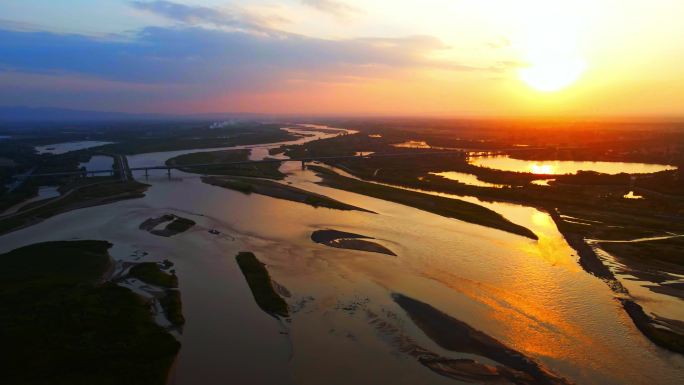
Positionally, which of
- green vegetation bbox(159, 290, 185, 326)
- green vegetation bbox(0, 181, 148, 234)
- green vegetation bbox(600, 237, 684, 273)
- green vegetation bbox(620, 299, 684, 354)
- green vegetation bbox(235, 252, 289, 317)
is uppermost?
green vegetation bbox(600, 237, 684, 273)

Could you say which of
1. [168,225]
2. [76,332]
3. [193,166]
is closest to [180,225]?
[168,225]

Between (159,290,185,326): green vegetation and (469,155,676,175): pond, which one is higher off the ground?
(469,155,676,175): pond

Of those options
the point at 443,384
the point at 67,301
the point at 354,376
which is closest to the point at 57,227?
the point at 67,301

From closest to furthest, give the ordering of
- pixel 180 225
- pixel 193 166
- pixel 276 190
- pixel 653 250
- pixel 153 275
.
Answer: pixel 153 275 → pixel 653 250 → pixel 180 225 → pixel 276 190 → pixel 193 166

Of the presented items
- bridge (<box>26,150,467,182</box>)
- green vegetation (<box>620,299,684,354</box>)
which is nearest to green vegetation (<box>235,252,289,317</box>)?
green vegetation (<box>620,299,684,354</box>)

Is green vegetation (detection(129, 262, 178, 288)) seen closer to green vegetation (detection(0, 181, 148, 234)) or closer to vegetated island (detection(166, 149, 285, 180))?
green vegetation (detection(0, 181, 148, 234))

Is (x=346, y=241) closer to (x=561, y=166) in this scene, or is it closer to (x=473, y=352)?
(x=473, y=352)
